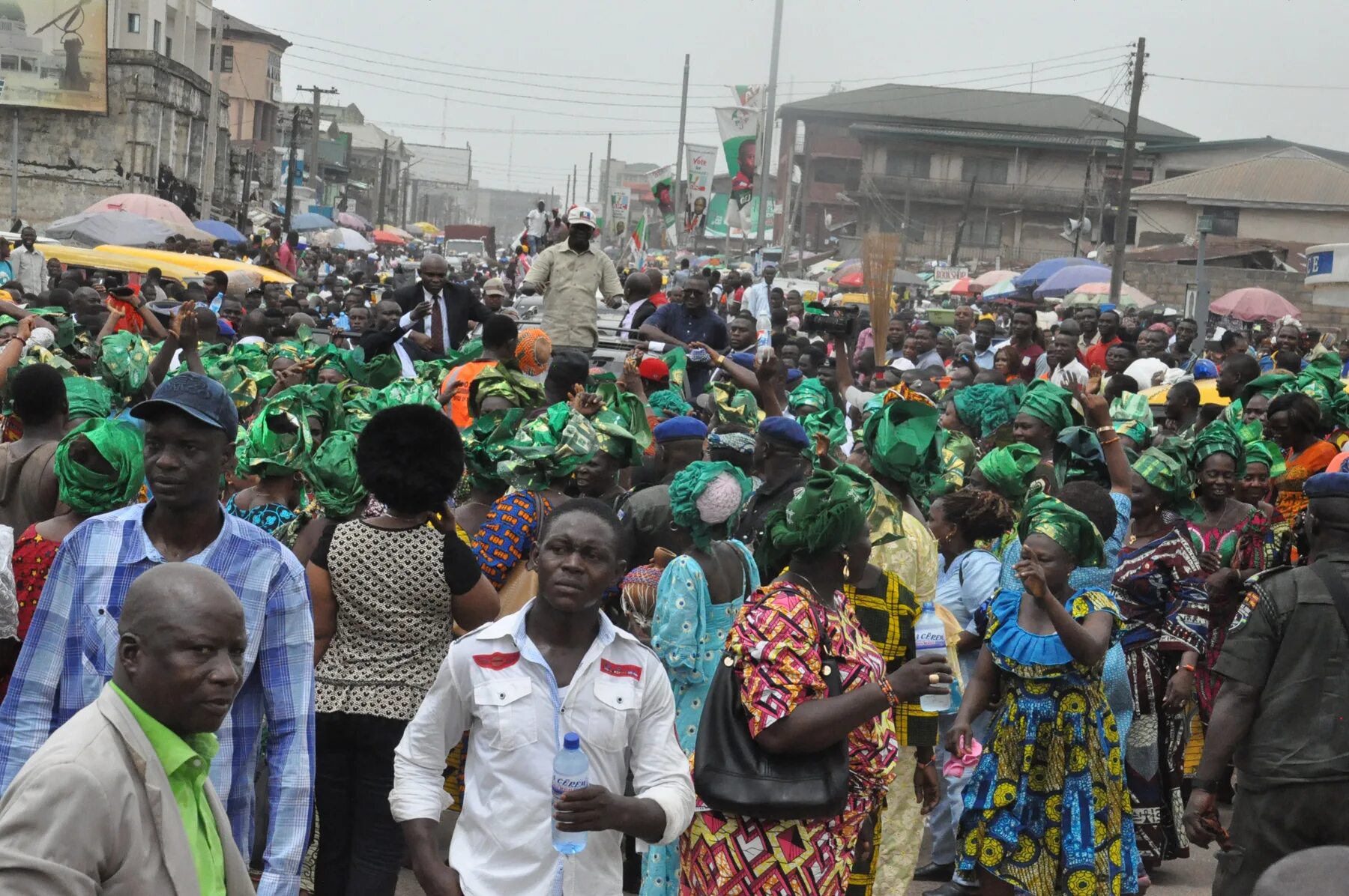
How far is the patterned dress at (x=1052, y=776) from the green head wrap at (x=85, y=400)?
3.91m

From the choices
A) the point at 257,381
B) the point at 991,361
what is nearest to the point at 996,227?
the point at 991,361

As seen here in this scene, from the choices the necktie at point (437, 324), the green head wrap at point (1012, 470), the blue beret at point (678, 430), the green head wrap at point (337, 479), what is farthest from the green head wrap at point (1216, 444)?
the necktie at point (437, 324)

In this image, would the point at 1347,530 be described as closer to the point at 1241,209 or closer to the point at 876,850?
Answer: the point at 876,850

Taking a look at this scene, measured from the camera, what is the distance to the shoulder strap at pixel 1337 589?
16.0 feet

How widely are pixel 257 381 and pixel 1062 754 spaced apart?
16.8ft

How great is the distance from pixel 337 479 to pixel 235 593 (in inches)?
63.8

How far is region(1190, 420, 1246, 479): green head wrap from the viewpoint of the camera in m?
7.33

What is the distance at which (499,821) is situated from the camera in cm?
378

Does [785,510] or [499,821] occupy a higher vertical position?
[785,510]

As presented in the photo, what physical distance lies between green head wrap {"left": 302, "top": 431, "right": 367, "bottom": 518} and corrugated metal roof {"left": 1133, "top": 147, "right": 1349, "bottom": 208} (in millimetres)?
54064

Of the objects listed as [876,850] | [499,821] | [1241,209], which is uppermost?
[1241,209]

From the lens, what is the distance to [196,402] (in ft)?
12.9

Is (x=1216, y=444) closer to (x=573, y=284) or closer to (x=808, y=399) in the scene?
(x=808, y=399)

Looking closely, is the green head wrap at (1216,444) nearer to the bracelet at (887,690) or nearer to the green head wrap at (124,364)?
the bracelet at (887,690)
